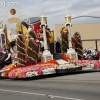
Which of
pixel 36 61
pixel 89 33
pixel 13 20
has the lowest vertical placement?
pixel 36 61

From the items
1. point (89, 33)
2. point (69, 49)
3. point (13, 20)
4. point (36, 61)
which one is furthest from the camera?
point (89, 33)

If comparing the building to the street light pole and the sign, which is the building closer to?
the sign

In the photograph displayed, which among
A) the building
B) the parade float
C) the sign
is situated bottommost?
the parade float

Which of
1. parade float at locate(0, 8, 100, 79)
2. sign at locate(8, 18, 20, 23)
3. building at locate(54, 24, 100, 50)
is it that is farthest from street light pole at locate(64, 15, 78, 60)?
building at locate(54, 24, 100, 50)

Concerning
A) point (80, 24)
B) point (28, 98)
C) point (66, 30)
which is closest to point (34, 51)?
point (66, 30)

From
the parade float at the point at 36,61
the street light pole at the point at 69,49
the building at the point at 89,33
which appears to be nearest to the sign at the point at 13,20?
the parade float at the point at 36,61

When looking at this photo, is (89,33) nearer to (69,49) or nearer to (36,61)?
(69,49)

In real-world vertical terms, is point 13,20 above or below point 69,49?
above

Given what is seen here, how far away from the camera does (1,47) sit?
1931cm

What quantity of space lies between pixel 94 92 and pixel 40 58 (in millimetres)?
8328

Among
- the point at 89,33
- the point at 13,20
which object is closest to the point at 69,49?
the point at 13,20

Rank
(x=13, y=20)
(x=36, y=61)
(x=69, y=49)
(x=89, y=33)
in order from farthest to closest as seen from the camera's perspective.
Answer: (x=89, y=33)
(x=13, y=20)
(x=69, y=49)
(x=36, y=61)

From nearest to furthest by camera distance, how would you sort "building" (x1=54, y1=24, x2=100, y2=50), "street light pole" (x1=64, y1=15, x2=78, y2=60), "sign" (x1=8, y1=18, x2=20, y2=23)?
"street light pole" (x1=64, y1=15, x2=78, y2=60) < "sign" (x1=8, y1=18, x2=20, y2=23) < "building" (x1=54, y1=24, x2=100, y2=50)

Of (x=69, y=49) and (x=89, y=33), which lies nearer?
(x=69, y=49)
